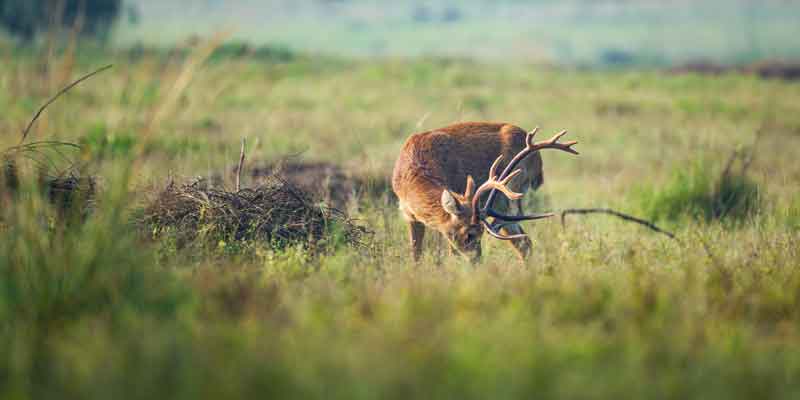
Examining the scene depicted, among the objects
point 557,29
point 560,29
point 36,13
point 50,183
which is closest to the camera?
point 50,183

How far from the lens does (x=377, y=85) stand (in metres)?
24.7

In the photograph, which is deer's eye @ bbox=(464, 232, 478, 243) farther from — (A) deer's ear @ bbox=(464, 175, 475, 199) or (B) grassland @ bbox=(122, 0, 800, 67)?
(B) grassland @ bbox=(122, 0, 800, 67)

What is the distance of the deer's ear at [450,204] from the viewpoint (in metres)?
5.89

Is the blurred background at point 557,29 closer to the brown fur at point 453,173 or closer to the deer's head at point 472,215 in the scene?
the brown fur at point 453,173

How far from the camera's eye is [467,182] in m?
6.67

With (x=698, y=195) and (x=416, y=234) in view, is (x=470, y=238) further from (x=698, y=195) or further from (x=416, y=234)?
(x=698, y=195)

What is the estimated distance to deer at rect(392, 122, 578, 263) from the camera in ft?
19.5

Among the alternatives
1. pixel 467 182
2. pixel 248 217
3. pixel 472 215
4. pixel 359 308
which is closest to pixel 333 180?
pixel 467 182

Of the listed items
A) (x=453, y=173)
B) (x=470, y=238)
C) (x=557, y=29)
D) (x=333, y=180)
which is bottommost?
(x=470, y=238)

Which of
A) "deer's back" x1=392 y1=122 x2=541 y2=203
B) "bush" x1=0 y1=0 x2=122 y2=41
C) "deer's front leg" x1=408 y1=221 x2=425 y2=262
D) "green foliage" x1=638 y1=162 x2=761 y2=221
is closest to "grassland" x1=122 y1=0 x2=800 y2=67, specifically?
"bush" x1=0 y1=0 x2=122 y2=41

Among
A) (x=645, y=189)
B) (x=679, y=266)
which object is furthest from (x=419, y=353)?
(x=645, y=189)

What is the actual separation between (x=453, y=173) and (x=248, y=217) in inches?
78.8

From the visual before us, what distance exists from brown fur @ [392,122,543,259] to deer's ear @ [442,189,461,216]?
0.04 metres

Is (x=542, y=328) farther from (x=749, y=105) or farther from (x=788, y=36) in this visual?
(x=788, y=36)
